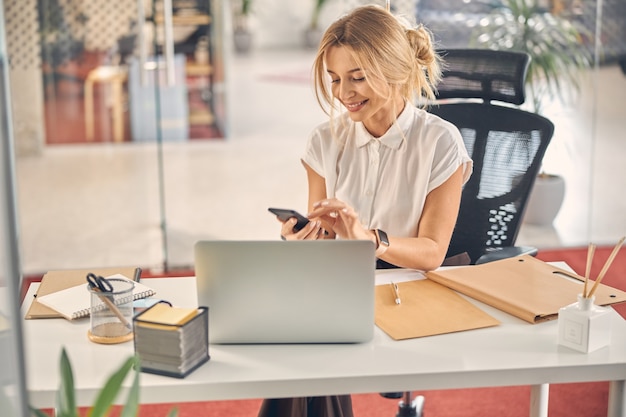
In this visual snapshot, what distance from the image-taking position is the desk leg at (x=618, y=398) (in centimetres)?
188

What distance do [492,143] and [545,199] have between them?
2.20 meters

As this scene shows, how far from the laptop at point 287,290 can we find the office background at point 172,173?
89.2 inches

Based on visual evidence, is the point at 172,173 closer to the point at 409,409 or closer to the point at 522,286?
the point at 409,409

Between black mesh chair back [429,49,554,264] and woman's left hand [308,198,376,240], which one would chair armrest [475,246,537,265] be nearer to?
Result: black mesh chair back [429,49,554,264]

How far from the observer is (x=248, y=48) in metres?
14.2

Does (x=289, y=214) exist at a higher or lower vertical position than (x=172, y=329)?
higher

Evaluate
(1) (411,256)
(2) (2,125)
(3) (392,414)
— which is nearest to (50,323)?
(1) (411,256)

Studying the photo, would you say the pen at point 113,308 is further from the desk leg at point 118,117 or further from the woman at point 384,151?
the desk leg at point 118,117

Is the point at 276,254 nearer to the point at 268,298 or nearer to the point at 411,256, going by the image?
the point at 268,298

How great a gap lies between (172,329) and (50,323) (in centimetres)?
42

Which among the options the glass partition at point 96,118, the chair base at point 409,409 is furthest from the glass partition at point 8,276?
the glass partition at point 96,118

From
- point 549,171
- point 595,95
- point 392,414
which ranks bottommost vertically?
point 392,414

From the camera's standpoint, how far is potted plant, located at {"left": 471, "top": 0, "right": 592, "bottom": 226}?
4879 mm

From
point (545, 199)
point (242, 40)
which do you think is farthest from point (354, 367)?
point (242, 40)
